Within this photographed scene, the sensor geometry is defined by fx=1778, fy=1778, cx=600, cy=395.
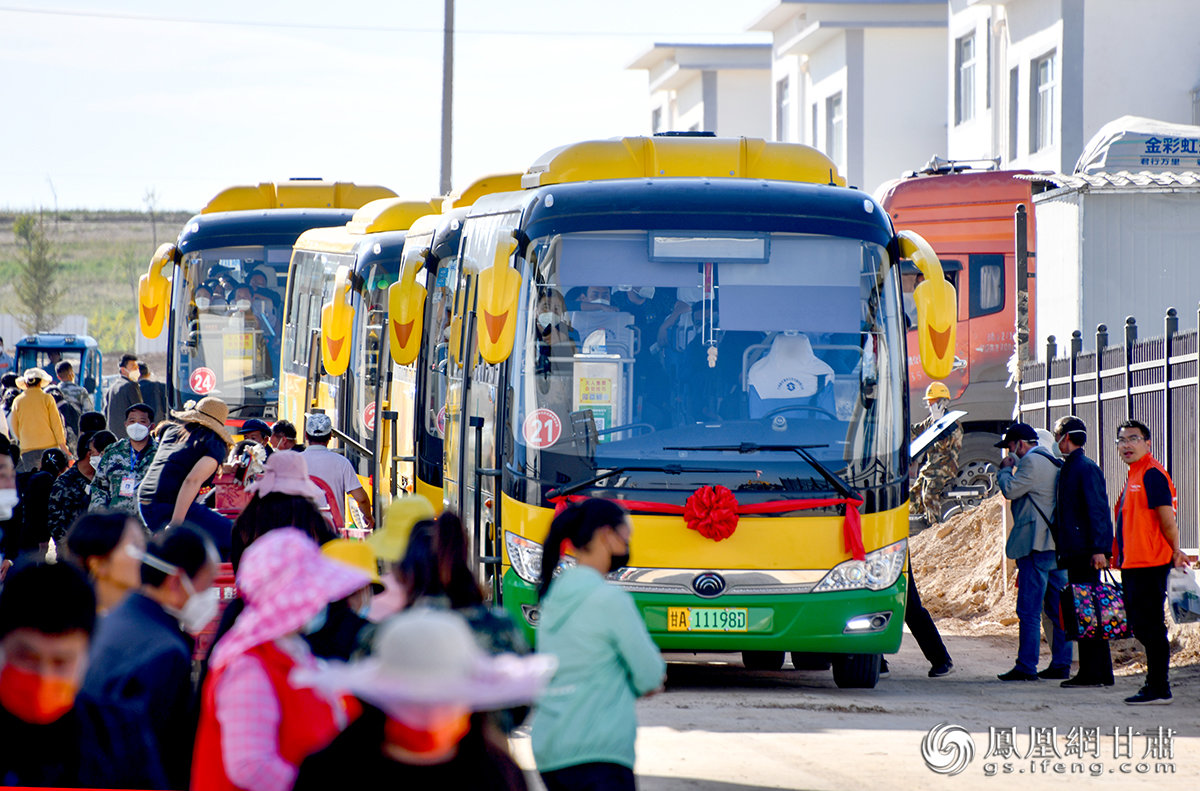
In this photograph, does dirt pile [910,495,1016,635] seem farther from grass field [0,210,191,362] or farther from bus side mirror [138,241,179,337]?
grass field [0,210,191,362]

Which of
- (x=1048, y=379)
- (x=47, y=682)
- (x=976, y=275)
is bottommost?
(x=47, y=682)

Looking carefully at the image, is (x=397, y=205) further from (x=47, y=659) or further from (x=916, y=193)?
(x=47, y=659)

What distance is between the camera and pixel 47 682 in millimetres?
3992

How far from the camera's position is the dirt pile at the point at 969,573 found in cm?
1642

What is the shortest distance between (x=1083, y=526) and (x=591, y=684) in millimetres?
7484

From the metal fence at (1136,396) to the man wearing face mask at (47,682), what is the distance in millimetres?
10713

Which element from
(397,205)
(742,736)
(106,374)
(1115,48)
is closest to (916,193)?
(397,205)

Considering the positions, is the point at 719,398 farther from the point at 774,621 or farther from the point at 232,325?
the point at 232,325

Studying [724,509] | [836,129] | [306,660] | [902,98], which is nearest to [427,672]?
[306,660]

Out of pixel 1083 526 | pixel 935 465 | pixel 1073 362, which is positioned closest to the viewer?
pixel 1083 526

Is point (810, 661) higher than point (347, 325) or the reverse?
the reverse

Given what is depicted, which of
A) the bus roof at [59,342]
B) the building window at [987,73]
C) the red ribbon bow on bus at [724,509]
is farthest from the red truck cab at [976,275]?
the bus roof at [59,342]

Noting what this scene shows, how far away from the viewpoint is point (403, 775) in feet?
11.3

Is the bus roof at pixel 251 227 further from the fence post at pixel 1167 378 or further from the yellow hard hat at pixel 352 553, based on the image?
the yellow hard hat at pixel 352 553
